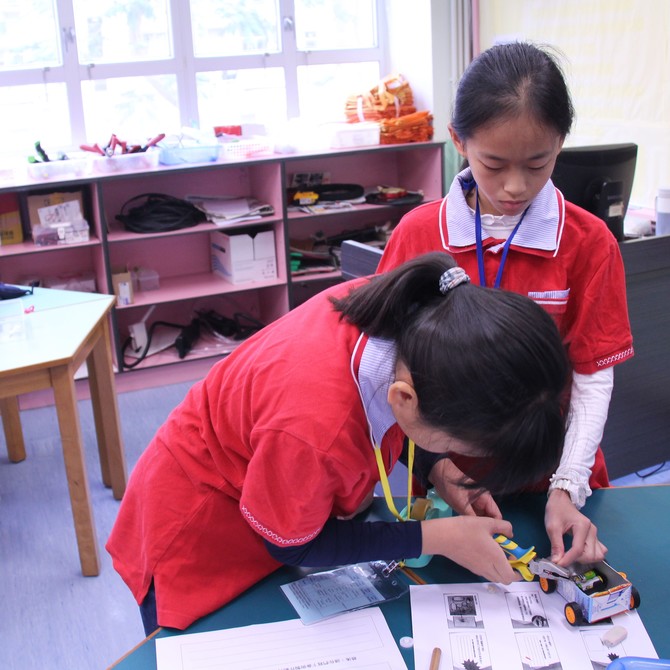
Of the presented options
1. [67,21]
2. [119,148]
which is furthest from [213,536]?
[67,21]

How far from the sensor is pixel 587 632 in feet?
3.22

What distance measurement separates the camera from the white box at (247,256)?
385 cm

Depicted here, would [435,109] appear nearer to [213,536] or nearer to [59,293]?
[59,293]

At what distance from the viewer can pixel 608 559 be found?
3.66 feet

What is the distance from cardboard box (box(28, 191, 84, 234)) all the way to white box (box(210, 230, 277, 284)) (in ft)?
2.34

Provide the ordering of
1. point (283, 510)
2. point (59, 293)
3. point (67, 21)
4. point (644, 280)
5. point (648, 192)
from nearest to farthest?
point (283, 510)
point (644, 280)
point (59, 293)
point (648, 192)
point (67, 21)

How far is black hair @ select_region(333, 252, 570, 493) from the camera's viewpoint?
821 millimetres

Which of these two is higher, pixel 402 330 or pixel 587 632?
pixel 402 330

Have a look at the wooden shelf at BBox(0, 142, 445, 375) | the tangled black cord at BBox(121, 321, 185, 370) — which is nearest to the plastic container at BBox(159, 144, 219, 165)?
the wooden shelf at BBox(0, 142, 445, 375)

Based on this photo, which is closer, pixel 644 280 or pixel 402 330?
pixel 402 330

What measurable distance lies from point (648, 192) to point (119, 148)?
2.46 meters

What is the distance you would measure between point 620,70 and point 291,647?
119 inches

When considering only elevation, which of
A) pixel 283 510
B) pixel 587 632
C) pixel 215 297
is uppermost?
pixel 283 510

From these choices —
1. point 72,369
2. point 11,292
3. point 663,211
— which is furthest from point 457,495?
point 11,292
